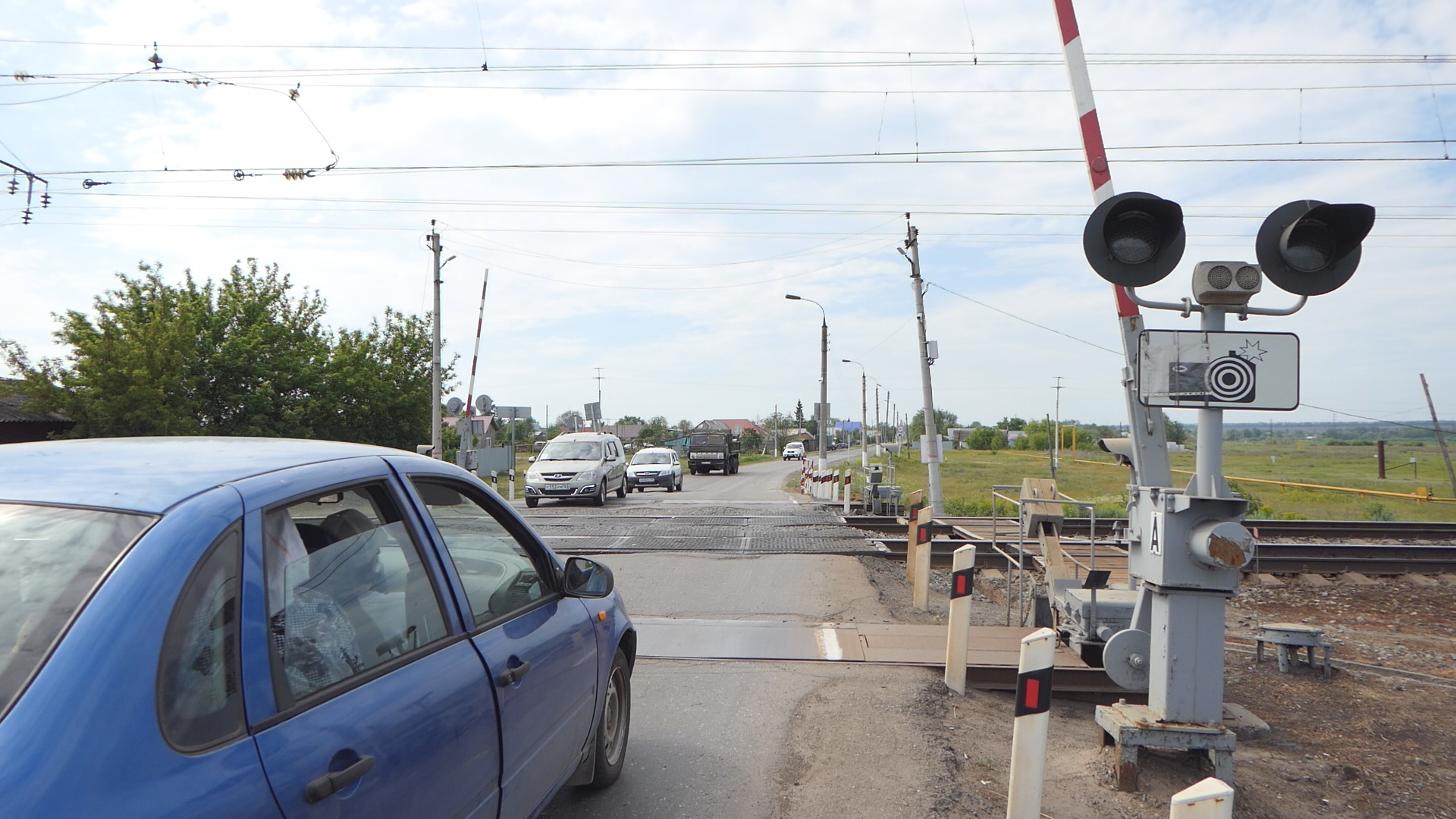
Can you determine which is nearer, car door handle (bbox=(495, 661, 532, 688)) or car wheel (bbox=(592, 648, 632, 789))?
car door handle (bbox=(495, 661, 532, 688))

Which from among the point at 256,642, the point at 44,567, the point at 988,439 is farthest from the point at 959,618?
the point at 988,439

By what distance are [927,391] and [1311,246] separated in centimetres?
1941

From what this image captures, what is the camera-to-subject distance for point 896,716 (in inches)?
221

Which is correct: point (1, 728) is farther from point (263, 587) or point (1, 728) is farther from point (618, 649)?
point (618, 649)

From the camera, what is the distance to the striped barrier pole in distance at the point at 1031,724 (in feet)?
12.8

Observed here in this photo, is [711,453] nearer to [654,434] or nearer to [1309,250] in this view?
[1309,250]

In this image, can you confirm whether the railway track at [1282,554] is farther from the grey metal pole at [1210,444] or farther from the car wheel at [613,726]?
the car wheel at [613,726]

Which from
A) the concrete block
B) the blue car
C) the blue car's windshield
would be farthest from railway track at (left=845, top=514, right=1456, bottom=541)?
the blue car

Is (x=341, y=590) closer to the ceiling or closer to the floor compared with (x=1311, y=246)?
closer to the floor

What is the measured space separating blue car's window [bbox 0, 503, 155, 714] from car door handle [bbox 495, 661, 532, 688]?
4.05ft

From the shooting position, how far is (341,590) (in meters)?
2.59

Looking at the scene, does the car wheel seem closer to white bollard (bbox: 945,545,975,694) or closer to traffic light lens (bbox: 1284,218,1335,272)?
white bollard (bbox: 945,545,975,694)

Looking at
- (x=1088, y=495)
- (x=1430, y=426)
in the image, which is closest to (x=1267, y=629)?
(x=1430, y=426)

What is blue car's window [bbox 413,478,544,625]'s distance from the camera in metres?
3.25
